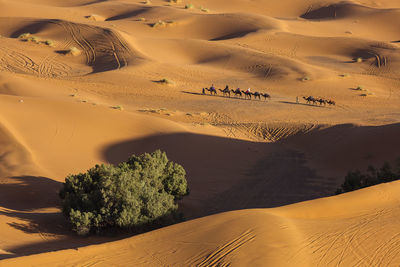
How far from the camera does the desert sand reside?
9625mm

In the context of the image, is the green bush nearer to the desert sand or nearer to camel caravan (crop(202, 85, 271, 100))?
the desert sand

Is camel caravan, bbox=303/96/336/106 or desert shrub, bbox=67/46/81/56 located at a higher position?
desert shrub, bbox=67/46/81/56

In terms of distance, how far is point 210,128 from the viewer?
952 inches

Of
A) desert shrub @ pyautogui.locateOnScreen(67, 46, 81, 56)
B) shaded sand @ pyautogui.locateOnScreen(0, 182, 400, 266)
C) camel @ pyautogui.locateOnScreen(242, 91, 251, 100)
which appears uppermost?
shaded sand @ pyautogui.locateOnScreen(0, 182, 400, 266)

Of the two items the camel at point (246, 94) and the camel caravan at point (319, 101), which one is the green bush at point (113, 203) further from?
the camel caravan at point (319, 101)

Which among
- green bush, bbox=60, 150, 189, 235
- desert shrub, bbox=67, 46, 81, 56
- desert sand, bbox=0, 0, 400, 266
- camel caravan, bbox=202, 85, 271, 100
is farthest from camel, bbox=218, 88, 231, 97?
green bush, bbox=60, 150, 189, 235

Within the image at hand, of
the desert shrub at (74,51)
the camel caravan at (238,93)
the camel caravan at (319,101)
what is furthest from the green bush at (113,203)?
the desert shrub at (74,51)

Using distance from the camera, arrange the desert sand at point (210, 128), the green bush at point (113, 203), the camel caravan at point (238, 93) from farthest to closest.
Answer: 1. the camel caravan at point (238, 93)
2. the green bush at point (113, 203)
3. the desert sand at point (210, 128)

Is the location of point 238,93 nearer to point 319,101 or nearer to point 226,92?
point 226,92

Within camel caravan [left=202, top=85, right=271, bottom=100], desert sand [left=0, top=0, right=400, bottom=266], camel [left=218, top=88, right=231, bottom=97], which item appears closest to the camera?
desert sand [left=0, top=0, right=400, bottom=266]

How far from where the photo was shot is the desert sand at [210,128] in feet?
31.6

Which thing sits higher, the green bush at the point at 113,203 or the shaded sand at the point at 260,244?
the shaded sand at the point at 260,244

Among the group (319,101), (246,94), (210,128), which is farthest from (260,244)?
(246,94)

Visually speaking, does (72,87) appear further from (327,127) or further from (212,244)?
(212,244)
